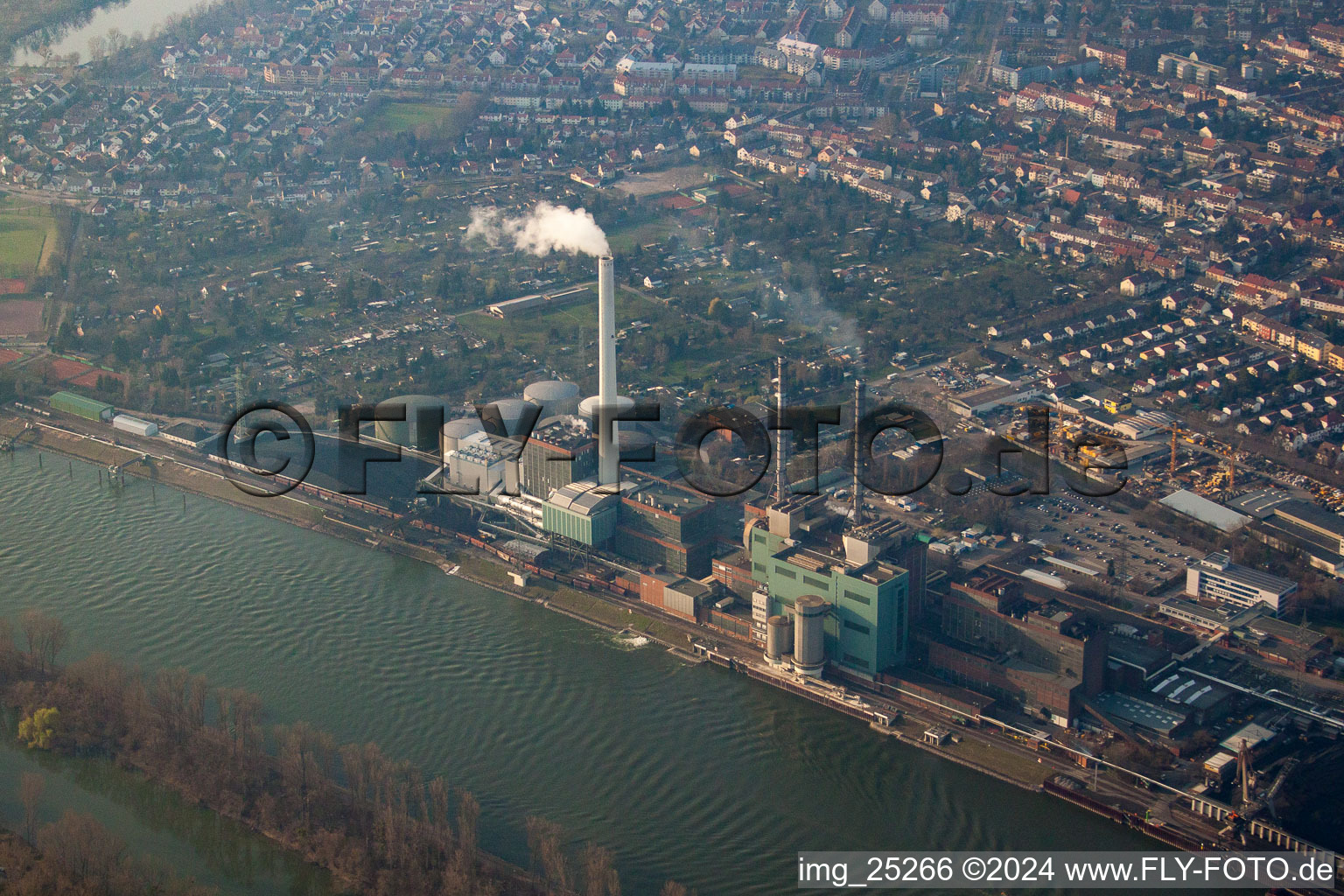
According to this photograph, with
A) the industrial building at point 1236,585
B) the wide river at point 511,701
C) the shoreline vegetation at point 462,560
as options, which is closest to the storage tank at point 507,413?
the shoreline vegetation at point 462,560

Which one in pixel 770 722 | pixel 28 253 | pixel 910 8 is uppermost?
pixel 910 8

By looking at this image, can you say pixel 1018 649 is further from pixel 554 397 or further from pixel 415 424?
pixel 415 424

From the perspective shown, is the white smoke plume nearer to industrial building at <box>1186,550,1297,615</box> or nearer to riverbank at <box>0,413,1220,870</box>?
riverbank at <box>0,413,1220,870</box>

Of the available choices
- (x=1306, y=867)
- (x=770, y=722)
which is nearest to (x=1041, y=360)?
(x=770, y=722)

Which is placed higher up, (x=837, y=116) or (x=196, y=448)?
(x=837, y=116)

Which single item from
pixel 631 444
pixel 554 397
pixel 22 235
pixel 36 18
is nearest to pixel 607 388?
pixel 631 444

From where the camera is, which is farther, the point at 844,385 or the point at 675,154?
the point at 675,154

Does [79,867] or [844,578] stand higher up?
[844,578]

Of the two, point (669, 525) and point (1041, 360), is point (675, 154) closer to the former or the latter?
point (1041, 360)
